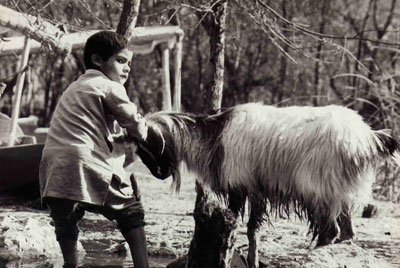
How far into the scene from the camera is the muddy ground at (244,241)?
6285 millimetres

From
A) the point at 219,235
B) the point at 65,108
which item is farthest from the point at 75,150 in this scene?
the point at 219,235

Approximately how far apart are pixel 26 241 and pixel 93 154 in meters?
2.07

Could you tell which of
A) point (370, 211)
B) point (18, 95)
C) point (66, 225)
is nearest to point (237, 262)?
point (66, 225)

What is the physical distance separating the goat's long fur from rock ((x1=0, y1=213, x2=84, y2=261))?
1241 mm

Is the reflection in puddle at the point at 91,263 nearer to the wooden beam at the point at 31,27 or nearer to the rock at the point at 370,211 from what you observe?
the wooden beam at the point at 31,27

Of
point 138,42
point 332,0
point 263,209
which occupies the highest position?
point 332,0

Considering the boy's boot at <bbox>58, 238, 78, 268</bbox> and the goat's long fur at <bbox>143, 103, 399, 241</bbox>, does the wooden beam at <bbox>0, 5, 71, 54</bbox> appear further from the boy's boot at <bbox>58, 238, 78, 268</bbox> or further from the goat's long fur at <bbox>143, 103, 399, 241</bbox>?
the boy's boot at <bbox>58, 238, 78, 268</bbox>

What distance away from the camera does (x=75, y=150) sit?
15.9ft

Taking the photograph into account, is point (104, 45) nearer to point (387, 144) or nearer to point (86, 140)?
point (86, 140)

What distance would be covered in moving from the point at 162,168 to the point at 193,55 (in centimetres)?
1331

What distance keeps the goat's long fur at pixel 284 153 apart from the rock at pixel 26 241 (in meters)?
1.24

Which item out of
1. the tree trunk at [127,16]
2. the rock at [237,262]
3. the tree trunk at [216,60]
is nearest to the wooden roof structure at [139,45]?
the tree trunk at [216,60]

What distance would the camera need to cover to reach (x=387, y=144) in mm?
6086

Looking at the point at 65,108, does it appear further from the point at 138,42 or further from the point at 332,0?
the point at 332,0
